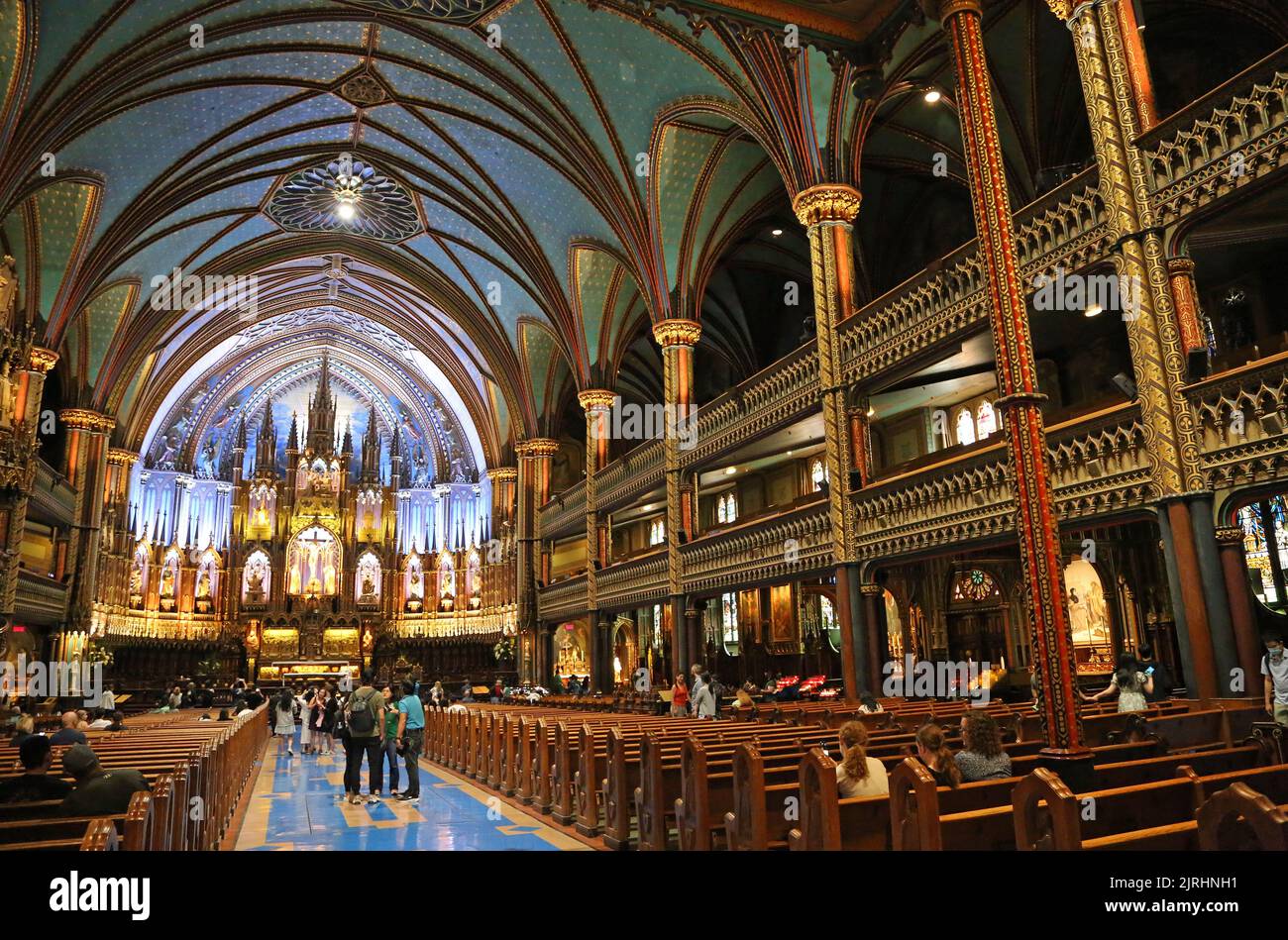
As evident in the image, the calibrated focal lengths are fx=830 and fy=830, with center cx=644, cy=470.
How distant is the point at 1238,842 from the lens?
2.64 metres

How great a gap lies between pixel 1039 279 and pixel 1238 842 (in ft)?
35.1

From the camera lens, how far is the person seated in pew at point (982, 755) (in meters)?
5.04

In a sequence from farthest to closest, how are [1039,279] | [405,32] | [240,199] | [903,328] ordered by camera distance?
[240,199]
[405,32]
[903,328]
[1039,279]

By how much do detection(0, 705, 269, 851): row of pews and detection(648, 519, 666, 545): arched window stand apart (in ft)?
73.9

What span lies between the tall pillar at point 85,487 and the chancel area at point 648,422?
0.15m

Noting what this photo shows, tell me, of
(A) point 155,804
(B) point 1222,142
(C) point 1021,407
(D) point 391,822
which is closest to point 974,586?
(B) point 1222,142

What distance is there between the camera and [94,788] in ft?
14.6

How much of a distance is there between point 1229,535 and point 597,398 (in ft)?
65.2

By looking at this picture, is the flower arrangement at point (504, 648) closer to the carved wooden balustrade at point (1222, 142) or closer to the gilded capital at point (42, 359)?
the gilded capital at point (42, 359)

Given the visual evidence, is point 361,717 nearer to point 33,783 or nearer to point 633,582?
point 33,783

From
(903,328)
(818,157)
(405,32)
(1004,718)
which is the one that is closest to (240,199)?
(405,32)

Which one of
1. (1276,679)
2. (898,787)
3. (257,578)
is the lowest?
(898,787)

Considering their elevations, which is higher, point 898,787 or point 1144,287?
point 1144,287
